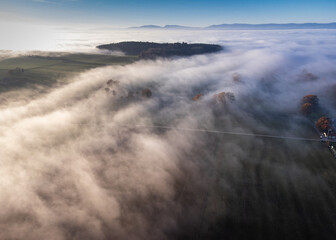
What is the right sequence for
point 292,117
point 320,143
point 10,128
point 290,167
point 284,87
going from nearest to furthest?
1. point 290,167
2. point 320,143
3. point 10,128
4. point 292,117
5. point 284,87

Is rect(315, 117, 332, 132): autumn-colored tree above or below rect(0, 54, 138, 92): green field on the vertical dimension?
below

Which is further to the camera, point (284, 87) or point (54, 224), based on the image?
point (284, 87)

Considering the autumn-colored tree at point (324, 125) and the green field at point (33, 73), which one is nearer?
the autumn-colored tree at point (324, 125)

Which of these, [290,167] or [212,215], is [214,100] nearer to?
[290,167]

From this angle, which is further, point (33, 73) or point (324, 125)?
point (33, 73)

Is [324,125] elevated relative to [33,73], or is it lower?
lower

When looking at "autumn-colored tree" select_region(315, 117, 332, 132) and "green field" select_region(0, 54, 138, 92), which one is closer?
"autumn-colored tree" select_region(315, 117, 332, 132)

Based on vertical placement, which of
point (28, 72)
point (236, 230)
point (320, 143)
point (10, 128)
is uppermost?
point (28, 72)

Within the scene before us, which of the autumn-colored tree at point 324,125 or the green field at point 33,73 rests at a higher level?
the green field at point 33,73

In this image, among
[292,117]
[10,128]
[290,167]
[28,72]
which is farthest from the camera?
[28,72]

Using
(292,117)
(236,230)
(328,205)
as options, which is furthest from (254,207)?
(292,117)

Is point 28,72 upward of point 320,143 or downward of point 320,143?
upward
